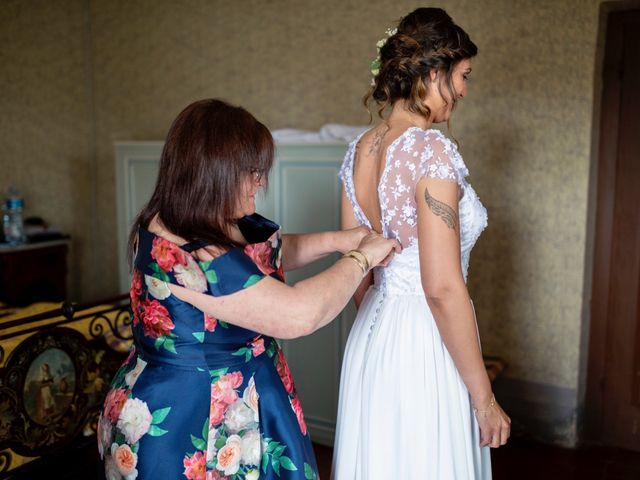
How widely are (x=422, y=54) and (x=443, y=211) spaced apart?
1.25 ft

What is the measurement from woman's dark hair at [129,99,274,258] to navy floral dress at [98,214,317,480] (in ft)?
0.22

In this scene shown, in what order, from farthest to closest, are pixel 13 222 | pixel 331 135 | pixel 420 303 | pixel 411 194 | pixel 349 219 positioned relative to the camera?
pixel 13 222 < pixel 331 135 < pixel 349 219 < pixel 420 303 < pixel 411 194

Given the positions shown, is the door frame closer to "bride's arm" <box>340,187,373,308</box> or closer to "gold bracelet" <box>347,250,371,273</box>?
"bride's arm" <box>340,187,373,308</box>

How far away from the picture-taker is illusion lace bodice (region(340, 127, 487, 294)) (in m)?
1.50

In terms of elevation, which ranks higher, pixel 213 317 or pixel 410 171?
pixel 410 171

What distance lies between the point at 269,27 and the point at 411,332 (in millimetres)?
2861

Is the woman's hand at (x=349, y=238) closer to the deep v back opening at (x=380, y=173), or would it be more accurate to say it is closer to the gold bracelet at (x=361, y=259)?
the deep v back opening at (x=380, y=173)

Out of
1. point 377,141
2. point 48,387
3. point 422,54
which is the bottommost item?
point 48,387

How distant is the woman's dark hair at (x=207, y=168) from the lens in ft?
4.27

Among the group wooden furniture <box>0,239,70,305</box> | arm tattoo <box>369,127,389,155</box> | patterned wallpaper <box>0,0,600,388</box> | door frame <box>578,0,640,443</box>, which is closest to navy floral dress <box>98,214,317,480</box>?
arm tattoo <box>369,127,389,155</box>

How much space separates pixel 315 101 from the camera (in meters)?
3.88

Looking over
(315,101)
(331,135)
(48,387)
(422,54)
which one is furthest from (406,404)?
(315,101)

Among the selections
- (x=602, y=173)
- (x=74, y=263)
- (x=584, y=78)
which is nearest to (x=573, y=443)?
(x=602, y=173)

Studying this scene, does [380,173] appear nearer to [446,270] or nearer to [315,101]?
[446,270]
